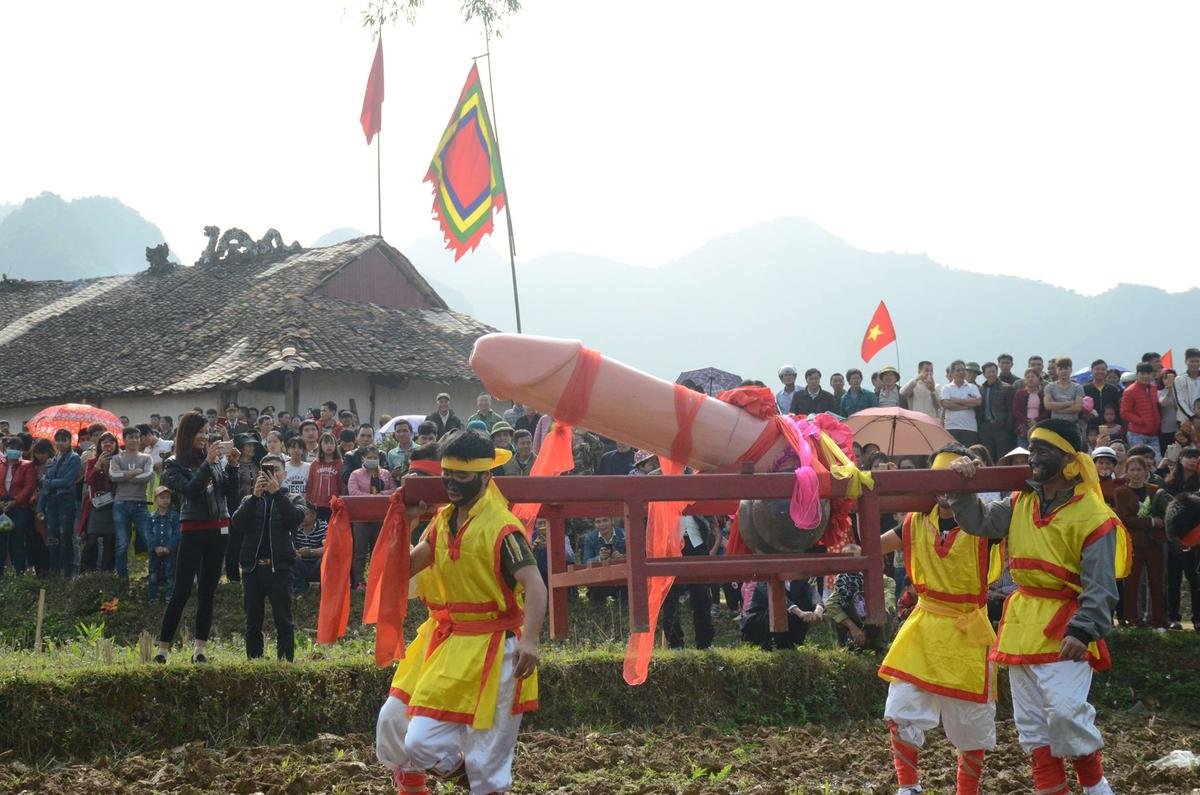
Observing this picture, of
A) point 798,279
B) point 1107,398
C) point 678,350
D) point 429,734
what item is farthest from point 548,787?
point 798,279

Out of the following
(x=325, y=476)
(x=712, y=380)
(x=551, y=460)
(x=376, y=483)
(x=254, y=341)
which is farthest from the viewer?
(x=254, y=341)

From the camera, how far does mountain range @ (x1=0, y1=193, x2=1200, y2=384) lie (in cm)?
11150

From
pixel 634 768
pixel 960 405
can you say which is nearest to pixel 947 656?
pixel 634 768

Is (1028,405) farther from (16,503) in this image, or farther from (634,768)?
(16,503)

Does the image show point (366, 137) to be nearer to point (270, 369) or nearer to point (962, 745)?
point (270, 369)

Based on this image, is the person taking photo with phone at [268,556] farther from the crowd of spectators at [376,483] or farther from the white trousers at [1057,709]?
the white trousers at [1057,709]

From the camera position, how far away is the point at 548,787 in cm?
732

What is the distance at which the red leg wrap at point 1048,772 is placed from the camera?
230 inches

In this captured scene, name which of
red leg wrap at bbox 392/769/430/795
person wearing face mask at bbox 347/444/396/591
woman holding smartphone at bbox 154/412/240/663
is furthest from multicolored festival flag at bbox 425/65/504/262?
red leg wrap at bbox 392/769/430/795

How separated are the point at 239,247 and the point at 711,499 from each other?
27.4m

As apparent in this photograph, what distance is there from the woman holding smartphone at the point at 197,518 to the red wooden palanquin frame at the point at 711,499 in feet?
12.9

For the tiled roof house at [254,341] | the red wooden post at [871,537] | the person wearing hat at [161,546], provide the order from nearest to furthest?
the red wooden post at [871,537] → the person wearing hat at [161,546] → the tiled roof house at [254,341]

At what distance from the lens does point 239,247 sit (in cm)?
3108

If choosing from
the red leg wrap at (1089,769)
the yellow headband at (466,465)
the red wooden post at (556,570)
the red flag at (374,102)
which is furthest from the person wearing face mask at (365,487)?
the red flag at (374,102)
